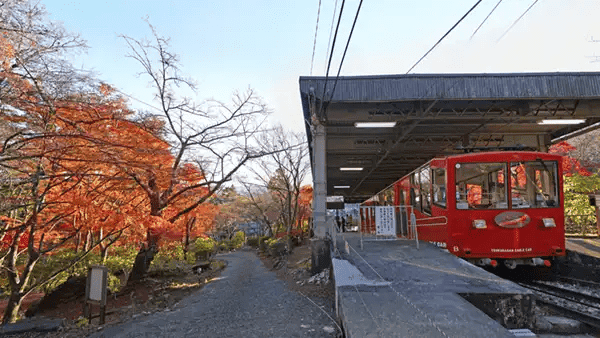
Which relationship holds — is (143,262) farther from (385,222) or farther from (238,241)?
(238,241)

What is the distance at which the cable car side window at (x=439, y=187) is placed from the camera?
971cm

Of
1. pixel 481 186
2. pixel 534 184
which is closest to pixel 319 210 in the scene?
pixel 481 186

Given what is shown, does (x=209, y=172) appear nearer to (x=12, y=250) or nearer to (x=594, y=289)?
(x=12, y=250)

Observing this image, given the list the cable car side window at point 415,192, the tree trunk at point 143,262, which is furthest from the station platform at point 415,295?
the tree trunk at point 143,262

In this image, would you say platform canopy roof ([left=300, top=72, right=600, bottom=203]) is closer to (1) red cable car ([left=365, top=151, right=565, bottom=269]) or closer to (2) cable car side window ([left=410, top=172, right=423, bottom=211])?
(1) red cable car ([left=365, top=151, right=565, bottom=269])

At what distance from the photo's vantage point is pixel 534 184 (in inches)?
360

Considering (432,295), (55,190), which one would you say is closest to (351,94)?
(432,295)

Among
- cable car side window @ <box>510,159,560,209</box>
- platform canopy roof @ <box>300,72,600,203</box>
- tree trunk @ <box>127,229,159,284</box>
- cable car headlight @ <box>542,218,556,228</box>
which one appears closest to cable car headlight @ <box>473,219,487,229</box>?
cable car side window @ <box>510,159,560,209</box>

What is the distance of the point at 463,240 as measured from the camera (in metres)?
9.03

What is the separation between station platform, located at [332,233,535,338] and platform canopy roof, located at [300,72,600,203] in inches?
168

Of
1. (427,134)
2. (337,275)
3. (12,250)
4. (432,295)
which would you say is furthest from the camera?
(427,134)

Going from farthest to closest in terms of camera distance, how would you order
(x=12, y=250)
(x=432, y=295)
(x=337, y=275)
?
(x=12, y=250) → (x=337, y=275) → (x=432, y=295)

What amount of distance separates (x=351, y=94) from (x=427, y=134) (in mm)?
7094

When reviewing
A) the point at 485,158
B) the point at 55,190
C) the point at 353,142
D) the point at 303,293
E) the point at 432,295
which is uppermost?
the point at 353,142
